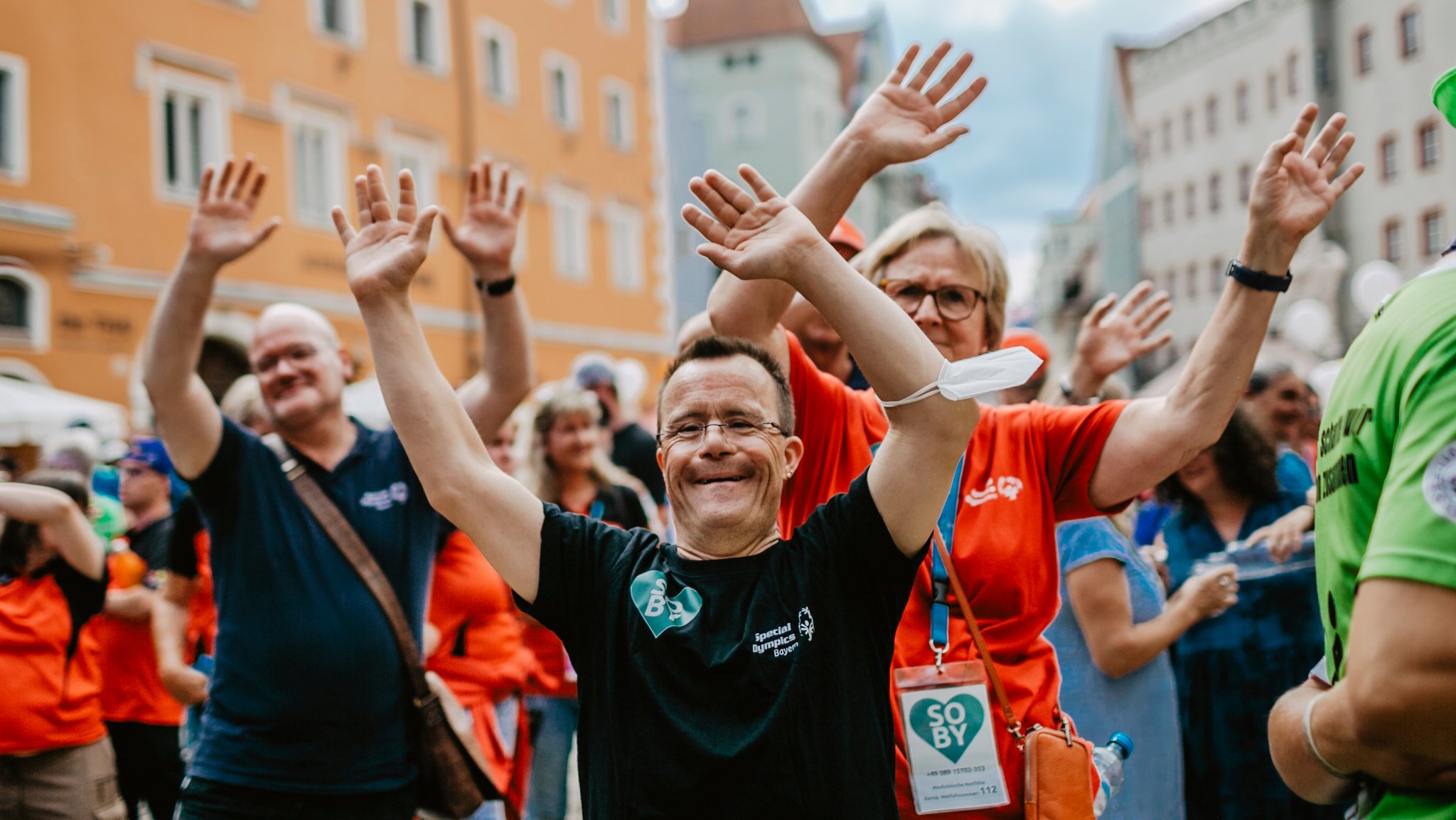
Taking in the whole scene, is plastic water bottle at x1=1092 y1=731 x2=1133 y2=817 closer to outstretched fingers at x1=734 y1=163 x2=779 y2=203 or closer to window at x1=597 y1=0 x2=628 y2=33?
outstretched fingers at x1=734 y1=163 x2=779 y2=203

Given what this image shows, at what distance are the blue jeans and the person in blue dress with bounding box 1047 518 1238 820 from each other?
8.89 feet

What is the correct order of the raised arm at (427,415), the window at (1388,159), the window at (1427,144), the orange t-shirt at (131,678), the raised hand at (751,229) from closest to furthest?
the raised hand at (751,229)
the raised arm at (427,415)
the orange t-shirt at (131,678)
the window at (1427,144)
the window at (1388,159)

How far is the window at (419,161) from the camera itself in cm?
2059

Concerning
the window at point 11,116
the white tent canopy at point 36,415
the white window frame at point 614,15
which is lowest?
the white tent canopy at point 36,415

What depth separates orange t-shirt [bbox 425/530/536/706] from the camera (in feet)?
15.5

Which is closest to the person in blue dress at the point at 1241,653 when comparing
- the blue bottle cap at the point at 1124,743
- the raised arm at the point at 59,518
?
the blue bottle cap at the point at 1124,743

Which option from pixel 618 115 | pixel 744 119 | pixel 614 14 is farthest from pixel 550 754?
pixel 744 119

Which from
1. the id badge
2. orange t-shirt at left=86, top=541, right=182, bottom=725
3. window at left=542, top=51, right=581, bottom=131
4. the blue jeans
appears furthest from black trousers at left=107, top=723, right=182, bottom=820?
window at left=542, top=51, right=581, bottom=131

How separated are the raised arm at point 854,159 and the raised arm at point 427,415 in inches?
23.2

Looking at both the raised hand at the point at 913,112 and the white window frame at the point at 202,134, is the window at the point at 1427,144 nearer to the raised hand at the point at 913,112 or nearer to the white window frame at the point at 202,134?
the white window frame at the point at 202,134

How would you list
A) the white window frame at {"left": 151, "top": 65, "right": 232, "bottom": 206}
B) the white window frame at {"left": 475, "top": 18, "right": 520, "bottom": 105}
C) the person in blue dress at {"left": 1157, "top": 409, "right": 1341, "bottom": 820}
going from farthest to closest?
the white window frame at {"left": 475, "top": 18, "right": 520, "bottom": 105}, the white window frame at {"left": 151, "top": 65, "right": 232, "bottom": 206}, the person in blue dress at {"left": 1157, "top": 409, "right": 1341, "bottom": 820}

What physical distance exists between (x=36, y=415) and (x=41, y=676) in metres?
8.21

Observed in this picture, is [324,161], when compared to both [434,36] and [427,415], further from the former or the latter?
[427,415]

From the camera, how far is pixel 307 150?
1883 cm
